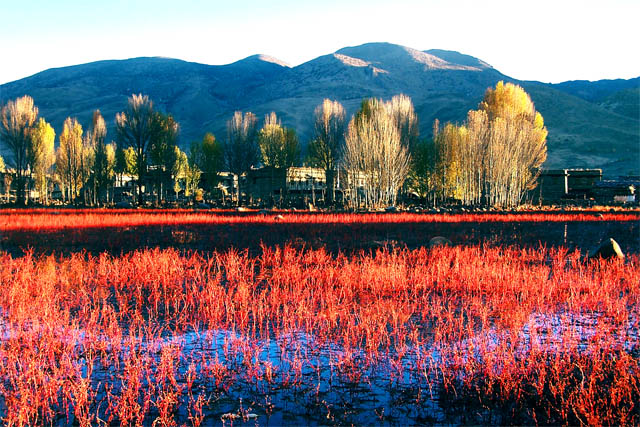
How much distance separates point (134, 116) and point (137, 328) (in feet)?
166

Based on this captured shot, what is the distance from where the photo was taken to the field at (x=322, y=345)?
5316 millimetres

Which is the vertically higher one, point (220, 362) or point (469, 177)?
point (469, 177)

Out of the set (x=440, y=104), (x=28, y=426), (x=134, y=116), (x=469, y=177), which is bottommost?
(x=28, y=426)

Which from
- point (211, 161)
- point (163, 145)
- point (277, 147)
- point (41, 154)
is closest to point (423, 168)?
point (277, 147)

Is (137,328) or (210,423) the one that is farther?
(137,328)

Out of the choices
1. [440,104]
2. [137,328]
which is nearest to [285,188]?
[137,328]

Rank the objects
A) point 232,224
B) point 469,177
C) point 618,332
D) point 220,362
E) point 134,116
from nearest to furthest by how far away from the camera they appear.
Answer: point 220,362 → point 618,332 → point 232,224 → point 469,177 → point 134,116

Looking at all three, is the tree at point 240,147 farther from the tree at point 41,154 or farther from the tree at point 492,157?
the tree at point 492,157

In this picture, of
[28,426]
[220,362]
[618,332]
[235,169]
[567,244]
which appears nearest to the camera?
[28,426]

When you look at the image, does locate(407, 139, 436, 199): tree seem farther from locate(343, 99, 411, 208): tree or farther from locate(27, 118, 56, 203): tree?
locate(27, 118, 56, 203): tree

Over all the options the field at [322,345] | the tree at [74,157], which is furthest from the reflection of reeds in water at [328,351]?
the tree at [74,157]

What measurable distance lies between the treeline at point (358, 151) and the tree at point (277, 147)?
0.15m

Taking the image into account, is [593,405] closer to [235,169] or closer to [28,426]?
[28,426]

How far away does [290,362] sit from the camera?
6578mm
